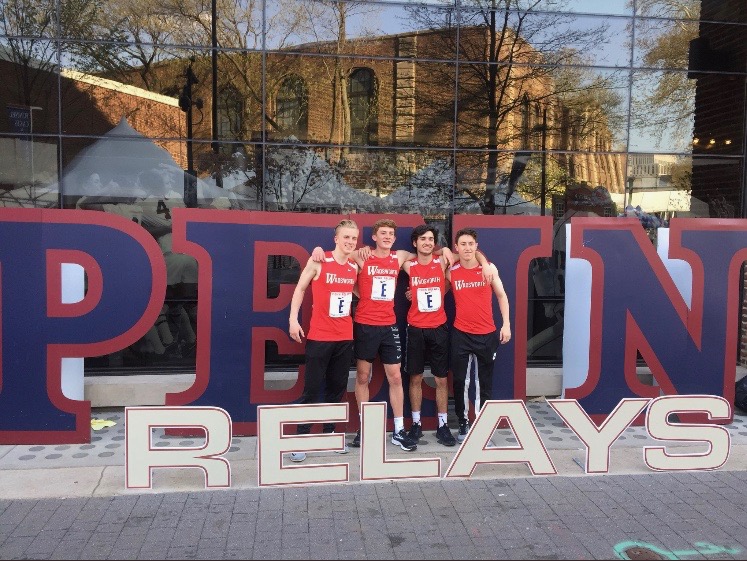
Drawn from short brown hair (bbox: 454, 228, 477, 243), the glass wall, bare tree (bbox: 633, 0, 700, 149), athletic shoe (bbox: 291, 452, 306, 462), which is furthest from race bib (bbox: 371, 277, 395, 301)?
bare tree (bbox: 633, 0, 700, 149)

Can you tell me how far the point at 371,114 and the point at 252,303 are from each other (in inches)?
135

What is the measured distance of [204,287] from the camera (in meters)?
5.36

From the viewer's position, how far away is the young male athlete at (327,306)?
5.05 metres

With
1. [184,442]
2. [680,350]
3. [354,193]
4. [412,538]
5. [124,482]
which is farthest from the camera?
[354,193]

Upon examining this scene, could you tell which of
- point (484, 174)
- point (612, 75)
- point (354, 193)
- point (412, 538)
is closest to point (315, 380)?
point (412, 538)

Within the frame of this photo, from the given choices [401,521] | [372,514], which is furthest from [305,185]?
[401,521]

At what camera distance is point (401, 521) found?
155 inches

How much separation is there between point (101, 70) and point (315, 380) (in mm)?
4720

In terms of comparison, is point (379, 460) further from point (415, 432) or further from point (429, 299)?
point (429, 299)

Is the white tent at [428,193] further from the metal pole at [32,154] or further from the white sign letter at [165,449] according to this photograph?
the white sign letter at [165,449]

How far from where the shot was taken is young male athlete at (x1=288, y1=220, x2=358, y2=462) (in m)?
5.05

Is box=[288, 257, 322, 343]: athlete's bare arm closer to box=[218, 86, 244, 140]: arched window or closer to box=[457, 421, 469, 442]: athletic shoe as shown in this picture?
box=[457, 421, 469, 442]: athletic shoe

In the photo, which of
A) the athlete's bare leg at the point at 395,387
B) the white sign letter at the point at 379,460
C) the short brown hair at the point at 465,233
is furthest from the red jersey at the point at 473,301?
the white sign letter at the point at 379,460

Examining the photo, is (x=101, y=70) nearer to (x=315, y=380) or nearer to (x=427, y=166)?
(x=427, y=166)
